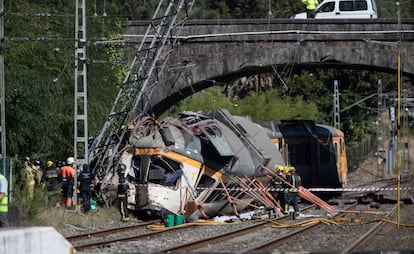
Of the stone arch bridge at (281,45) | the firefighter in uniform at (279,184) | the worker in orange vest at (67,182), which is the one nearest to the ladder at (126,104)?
the worker in orange vest at (67,182)

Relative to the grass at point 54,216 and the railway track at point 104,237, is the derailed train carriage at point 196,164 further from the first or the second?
the railway track at point 104,237

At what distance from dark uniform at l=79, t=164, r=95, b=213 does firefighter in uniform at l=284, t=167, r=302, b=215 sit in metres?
5.41

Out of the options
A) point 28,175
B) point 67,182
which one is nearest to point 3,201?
point 28,175

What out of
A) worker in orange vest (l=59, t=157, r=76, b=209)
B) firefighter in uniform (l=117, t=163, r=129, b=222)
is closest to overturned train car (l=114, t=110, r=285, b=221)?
firefighter in uniform (l=117, t=163, r=129, b=222)

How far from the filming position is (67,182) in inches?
1101

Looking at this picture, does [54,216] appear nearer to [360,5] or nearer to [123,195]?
[123,195]

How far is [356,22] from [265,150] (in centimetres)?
987

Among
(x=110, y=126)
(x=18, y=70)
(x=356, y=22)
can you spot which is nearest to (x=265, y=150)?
(x=110, y=126)

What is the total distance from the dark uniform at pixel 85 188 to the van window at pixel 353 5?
19.2 meters

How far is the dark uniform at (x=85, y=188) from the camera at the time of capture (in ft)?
89.7

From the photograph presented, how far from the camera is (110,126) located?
103 feet

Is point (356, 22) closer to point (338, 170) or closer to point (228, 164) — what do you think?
point (338, 170)

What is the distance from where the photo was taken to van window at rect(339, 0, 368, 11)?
43.2 m

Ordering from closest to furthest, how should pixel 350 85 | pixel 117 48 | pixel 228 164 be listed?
pixel 228 164, pixel 117 48, pixel 350 85
